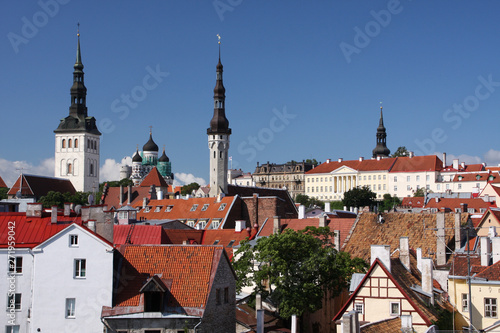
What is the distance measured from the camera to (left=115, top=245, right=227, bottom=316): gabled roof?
31.0 meters

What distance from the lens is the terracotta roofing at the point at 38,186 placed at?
5133 inches

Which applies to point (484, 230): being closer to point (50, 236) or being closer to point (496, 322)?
point (496, 322)

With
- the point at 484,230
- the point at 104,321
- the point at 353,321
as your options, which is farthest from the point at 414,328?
the point at 484,230

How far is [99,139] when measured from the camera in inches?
6939

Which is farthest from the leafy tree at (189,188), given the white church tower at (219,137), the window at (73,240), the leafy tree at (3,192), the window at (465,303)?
the window at (465,303)

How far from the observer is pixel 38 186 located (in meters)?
135

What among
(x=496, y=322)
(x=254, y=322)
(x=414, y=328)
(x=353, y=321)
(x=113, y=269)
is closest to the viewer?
(x=353, y=321)

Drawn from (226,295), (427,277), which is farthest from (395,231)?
(226,295)

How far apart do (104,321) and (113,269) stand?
2.49m

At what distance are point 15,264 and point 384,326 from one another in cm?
1712

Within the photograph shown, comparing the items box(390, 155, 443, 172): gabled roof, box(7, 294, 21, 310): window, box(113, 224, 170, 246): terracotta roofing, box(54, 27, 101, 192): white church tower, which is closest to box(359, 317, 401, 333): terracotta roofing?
box(7, 294, 21, 310): window

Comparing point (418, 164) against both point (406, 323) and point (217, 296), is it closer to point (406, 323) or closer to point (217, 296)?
point (217, 296)

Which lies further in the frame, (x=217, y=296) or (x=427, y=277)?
(x=217, y=296)

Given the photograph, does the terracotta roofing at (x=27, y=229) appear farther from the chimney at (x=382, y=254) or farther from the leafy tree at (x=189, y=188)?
the leafy tree at (x=189, y=188)
